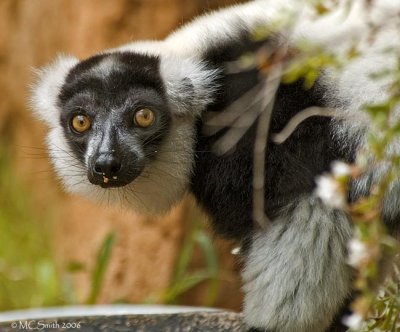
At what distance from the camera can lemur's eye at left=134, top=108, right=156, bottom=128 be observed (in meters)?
4.07

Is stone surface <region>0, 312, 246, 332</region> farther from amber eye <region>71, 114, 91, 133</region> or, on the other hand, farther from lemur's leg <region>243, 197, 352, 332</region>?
amber eye <region>71, 114, 91, 133</region>

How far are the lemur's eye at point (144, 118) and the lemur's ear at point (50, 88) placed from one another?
594mm

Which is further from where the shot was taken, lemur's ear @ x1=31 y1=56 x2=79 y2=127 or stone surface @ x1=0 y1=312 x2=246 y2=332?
lemur's ear @ x1=31 y1=56 x2=79 y2=127

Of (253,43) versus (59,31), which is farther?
(59,31)

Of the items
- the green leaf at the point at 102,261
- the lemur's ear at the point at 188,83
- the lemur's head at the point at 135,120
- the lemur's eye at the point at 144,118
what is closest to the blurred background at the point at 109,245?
the green leaf at the point at 102,261

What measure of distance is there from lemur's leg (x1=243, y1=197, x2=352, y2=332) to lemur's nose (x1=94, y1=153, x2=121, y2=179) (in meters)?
0.75

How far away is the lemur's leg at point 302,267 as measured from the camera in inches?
146

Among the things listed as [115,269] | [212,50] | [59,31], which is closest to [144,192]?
[212,50]

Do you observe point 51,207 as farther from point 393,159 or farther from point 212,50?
point 393,159

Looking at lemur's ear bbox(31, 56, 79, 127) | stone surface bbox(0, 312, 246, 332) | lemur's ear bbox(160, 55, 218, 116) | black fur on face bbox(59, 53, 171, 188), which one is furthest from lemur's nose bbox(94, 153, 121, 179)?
stone surface bbox(0, 312, 246, 332)

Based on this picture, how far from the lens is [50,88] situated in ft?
14.8

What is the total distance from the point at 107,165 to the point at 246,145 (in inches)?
26.2

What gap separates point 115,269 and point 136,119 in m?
3.39

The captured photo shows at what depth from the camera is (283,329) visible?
12.7ft
